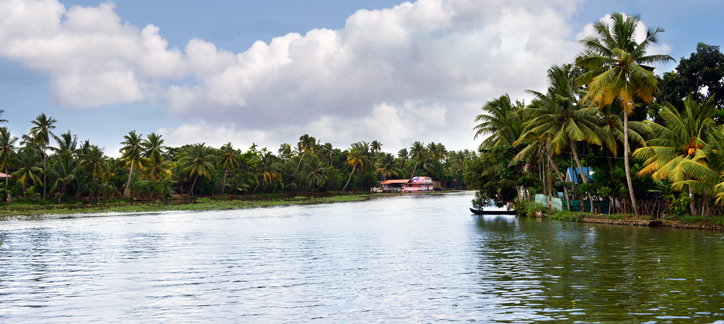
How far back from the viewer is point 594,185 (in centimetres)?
3572

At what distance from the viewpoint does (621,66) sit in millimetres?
31328

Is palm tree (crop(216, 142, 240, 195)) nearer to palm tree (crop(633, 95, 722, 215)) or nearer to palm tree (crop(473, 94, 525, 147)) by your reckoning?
palm tree (crop(473, 94, 525, 147))

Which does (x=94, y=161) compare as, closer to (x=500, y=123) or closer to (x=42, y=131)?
(x=42, y=131)

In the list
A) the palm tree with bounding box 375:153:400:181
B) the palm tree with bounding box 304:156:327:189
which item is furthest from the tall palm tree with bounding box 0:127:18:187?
the palm tree with bounding box 375:153:400:181

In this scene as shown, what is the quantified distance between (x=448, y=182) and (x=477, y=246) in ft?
522

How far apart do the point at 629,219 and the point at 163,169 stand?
80.0m

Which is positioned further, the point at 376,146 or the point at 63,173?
the point at 376,146

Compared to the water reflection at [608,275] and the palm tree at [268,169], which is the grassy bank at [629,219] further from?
the palm tree at [268,169]

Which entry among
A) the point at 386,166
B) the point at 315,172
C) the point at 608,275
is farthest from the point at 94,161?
the point at 386,166

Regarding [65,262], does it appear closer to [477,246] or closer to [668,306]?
[477,246]

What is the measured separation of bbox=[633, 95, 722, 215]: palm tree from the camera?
2648 centimetres

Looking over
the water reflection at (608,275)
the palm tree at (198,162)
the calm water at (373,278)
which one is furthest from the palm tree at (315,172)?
the water reflection at (608,275)

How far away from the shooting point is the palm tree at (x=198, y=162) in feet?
318

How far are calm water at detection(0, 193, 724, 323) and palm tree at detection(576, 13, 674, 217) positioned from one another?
800cm
